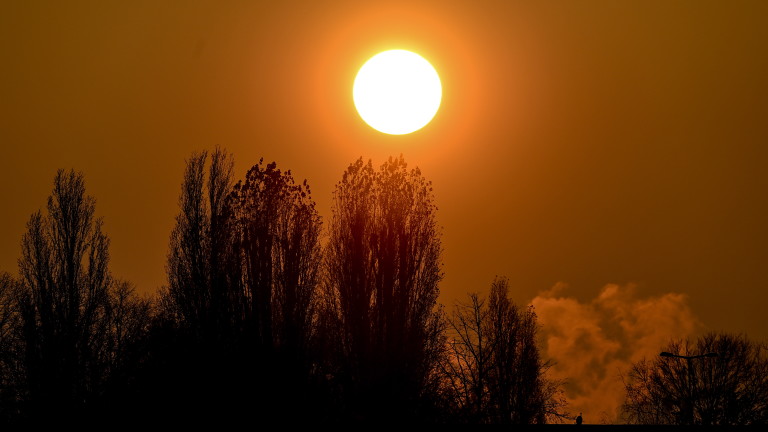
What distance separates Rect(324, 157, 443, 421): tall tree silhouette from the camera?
2609 cm

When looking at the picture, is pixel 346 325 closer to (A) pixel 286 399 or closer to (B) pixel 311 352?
(B) pixel 311 352

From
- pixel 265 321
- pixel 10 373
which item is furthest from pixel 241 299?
pixel 10 373

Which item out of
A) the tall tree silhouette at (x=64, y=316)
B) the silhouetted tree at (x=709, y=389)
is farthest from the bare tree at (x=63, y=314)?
the silhouetted tree at (x=709, y=389)

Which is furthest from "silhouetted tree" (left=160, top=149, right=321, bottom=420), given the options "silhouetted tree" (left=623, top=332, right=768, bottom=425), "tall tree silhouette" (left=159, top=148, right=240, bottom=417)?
"silhouetted tree" (left=623, top=332, right=768, bottom=425)

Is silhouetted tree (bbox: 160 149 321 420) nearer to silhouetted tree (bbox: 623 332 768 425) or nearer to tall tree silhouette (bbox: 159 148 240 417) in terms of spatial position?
tall tree silhouette (bbox: 159 148 240 417)

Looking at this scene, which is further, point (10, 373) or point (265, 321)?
point (10, 373)

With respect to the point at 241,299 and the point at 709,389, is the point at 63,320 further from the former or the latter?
the point at 709,389

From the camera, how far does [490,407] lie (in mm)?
34625

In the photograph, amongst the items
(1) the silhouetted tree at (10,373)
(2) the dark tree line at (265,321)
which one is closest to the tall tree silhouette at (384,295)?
(2) the dark tree line at (265,321)

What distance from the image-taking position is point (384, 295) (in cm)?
2752

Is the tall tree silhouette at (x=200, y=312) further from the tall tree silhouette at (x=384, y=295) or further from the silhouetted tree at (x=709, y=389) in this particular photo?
the silhouetted tree at (x=709, y=389)

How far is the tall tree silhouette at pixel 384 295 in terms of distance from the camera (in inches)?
1027

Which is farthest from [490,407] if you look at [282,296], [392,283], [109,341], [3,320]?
[3,320]

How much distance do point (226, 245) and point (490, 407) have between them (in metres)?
14.0
